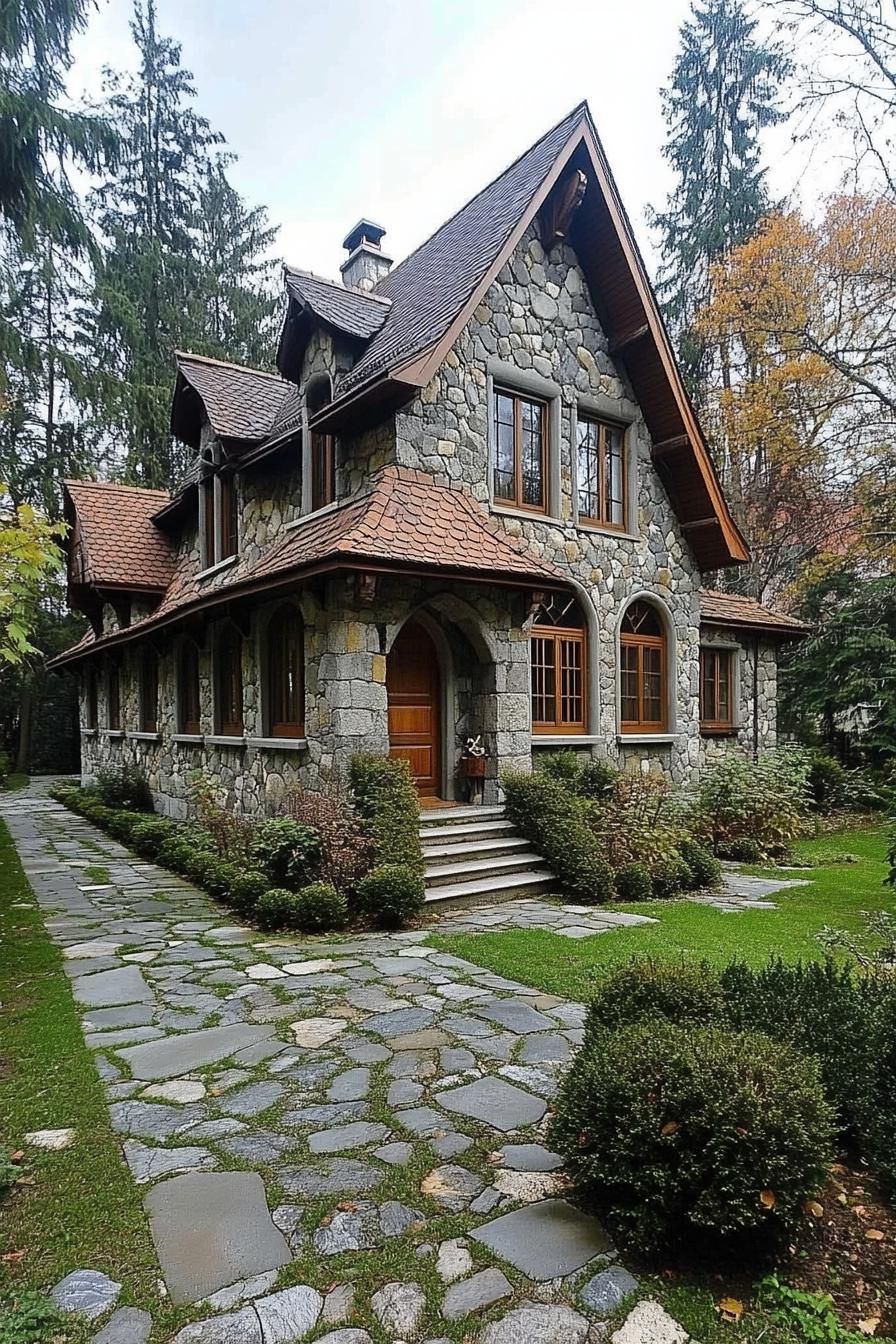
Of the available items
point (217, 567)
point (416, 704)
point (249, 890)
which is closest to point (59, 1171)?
point (249, 890)

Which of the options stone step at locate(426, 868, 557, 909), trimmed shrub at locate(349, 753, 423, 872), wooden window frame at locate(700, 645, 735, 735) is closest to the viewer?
trimmed shrub at locate(349, 753, 423, 872)

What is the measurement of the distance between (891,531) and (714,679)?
5.52m

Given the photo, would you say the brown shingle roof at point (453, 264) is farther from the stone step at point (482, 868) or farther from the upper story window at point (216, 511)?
the stone step at point (482, 868)

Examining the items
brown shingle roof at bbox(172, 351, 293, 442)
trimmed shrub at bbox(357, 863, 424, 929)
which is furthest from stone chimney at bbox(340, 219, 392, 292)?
trimmed shrub at bbox(357, 863, 424, 929)

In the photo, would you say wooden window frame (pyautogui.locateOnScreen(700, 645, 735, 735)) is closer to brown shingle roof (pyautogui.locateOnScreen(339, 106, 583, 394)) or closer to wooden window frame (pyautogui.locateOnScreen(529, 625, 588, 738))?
wooden window frame (pyautogui.locateOnScreen(529, 625, 588, 738))

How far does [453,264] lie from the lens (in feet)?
34.3

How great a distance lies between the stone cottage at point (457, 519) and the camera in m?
8.47

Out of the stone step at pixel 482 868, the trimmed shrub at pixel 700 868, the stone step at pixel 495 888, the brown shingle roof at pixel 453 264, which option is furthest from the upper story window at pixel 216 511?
the trimmed shrub at pixel 700 868

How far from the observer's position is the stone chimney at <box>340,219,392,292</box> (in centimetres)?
1338

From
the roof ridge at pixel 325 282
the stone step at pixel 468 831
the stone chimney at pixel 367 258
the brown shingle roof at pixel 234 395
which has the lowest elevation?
the stone step at pixel 468 831

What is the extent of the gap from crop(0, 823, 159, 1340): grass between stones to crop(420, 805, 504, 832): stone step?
418cm

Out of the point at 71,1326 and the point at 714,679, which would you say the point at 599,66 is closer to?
the point at 714,679

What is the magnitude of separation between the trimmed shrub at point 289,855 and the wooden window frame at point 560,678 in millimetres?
4140

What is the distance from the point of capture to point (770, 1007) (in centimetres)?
339
